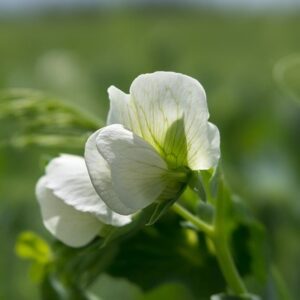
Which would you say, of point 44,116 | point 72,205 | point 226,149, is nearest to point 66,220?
point 72,205

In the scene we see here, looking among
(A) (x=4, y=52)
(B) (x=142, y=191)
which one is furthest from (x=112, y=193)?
(A) (x=4, y=52)

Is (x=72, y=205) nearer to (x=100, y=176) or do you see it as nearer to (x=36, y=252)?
(x=100, y=176)

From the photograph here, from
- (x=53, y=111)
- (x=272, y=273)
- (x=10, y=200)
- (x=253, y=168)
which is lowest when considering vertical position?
(x=10, y=200)

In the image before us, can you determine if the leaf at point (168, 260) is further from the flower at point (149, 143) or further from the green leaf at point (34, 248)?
the flower at point (149, 143)

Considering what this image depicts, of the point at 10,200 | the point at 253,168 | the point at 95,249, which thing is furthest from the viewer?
the point at 10,200

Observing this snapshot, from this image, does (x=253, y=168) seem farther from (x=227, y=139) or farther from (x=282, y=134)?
(x=227, y=139)
